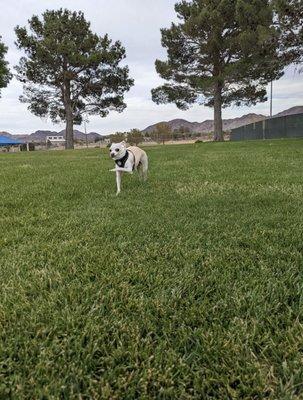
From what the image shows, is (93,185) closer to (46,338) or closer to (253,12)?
(46,338)

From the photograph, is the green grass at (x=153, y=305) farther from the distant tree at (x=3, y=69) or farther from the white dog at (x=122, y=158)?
the distant tree at (x=3, y=69)

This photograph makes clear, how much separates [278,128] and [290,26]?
14863 millimetres

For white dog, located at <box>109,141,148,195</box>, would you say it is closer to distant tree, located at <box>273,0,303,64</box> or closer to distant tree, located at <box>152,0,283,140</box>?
distant tree, located at <box>273,0,303,64</box>

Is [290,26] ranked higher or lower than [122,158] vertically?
higher

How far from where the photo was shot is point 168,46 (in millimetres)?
29109

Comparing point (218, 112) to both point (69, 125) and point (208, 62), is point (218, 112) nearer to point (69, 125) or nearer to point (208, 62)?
point (208, 62)

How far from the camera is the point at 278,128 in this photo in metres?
28.6

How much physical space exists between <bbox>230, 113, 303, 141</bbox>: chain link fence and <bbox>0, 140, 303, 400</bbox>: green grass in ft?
79.1

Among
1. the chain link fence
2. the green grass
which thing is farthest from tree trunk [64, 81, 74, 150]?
the green grass

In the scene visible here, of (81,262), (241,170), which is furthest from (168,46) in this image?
(81,262)

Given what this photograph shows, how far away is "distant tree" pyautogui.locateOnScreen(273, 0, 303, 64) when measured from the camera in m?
13.9

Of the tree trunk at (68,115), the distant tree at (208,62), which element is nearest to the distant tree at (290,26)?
the distant tree at (208,62)

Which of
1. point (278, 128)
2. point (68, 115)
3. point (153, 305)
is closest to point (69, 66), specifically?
point (68, 115)

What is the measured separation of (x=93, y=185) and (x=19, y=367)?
16.4 ft
